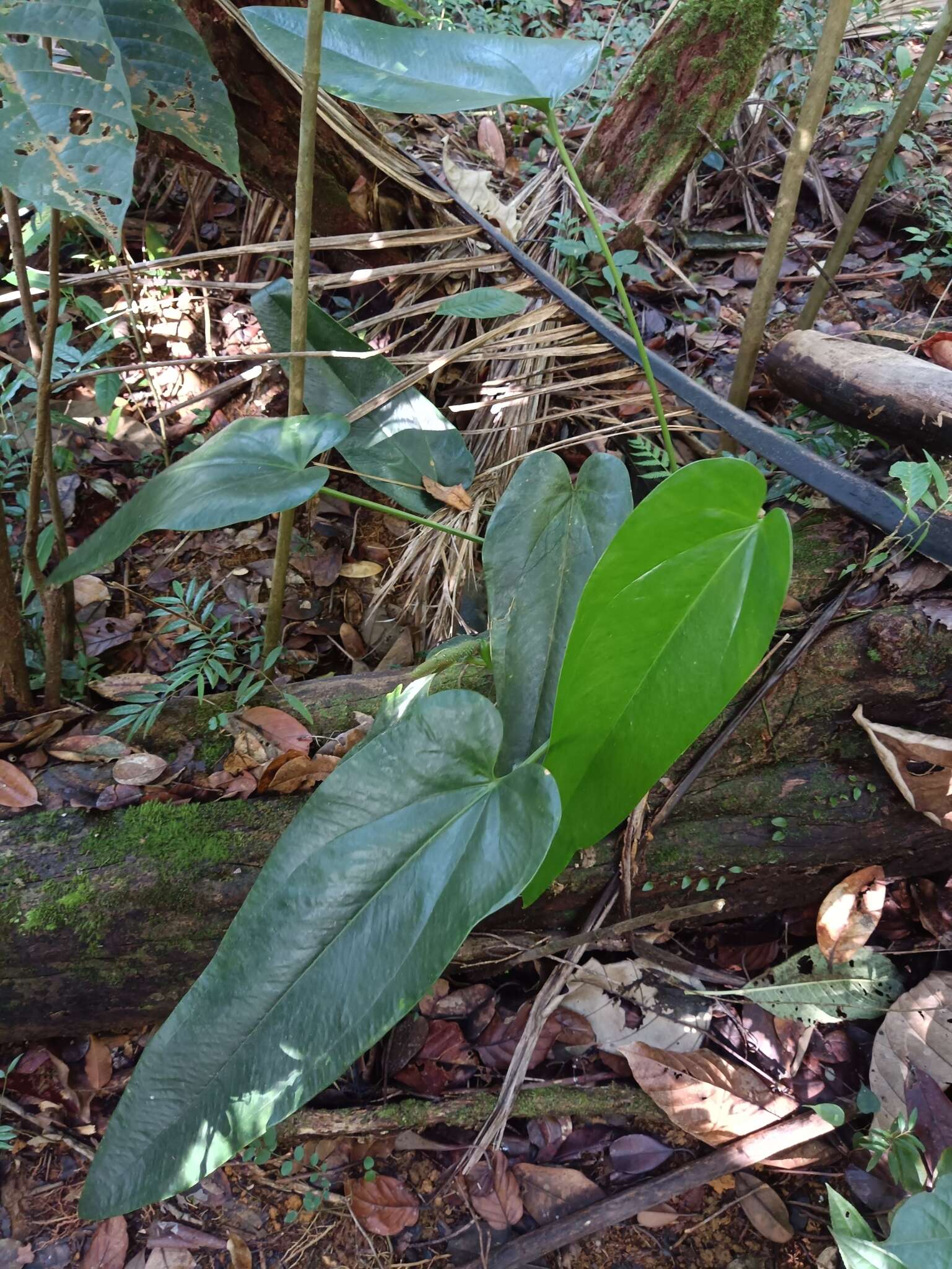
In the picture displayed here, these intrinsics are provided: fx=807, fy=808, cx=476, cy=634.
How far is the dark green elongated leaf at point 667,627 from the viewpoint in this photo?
690 mm

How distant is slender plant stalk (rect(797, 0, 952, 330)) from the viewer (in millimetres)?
1146

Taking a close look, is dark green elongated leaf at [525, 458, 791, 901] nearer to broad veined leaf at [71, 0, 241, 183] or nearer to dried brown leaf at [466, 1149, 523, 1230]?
dried brown leaf at [466, 1149, 523, 1230]

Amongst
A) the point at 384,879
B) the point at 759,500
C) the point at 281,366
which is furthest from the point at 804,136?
the point at 384,879

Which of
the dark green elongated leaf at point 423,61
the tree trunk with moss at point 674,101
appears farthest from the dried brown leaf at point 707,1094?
the tree trunk with moss at point 674,101

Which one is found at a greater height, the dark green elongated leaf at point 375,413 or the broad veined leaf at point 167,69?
the broad veined leaf at point 167,69

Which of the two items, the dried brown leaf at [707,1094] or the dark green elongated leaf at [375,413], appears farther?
the dark green elongated leaf at [375,413]

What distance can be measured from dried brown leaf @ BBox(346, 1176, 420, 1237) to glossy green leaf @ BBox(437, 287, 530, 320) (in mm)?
1119

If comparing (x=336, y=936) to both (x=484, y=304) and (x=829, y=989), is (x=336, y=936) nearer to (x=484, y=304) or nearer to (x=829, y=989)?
(x=829, y=989)

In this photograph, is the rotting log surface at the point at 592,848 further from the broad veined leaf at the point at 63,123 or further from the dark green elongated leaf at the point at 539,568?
the broad veined leaf at the point at 63,123

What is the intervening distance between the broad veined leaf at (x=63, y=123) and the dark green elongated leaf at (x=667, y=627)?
0.52 metres

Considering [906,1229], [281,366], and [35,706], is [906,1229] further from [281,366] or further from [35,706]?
[281,366]

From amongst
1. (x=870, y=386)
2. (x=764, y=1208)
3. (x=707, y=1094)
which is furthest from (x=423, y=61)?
Result: (x=764, y=1208)

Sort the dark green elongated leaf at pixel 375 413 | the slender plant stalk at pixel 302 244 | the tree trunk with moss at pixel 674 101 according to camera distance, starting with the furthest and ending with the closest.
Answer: the tree trunk with moss at pixel 674 101 < the dark green elongated leaf at pixel 375 413 < the slender plant stalk at pixel 302 244

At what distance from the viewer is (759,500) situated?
72cm
